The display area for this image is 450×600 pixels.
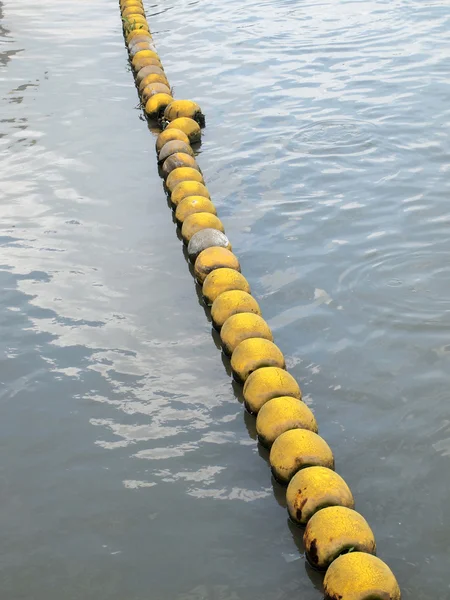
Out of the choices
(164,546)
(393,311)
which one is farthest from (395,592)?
(393,311)

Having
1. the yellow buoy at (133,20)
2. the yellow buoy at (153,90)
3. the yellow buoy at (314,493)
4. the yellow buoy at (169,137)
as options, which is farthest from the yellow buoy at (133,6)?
the yellow buoy at (314,493)

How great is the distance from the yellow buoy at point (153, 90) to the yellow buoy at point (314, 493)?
7.38m

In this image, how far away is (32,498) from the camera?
18.0ft

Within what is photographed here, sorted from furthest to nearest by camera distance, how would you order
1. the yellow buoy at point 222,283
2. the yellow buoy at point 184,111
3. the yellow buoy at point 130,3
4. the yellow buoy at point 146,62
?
the yellow buoy at point 130,3, the yellow buoy at point 146,62, the yellow buoy at point 184,111, the yellow buoy at point 222,283

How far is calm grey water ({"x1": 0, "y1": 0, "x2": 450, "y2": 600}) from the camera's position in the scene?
201 inches

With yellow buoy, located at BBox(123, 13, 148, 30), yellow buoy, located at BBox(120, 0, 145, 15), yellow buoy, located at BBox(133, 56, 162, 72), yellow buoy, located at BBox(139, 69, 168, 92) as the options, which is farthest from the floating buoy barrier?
yellow buoy, located at BBox(120, 0, 145, 15)

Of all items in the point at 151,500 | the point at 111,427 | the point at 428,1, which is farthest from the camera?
the point at 428,1

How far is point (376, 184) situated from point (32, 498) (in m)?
5.23

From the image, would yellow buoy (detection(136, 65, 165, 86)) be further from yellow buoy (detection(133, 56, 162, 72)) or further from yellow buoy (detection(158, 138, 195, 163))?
yellow buoy (detection(158, 138, 195, 163))

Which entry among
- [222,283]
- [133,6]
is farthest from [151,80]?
[222,283]

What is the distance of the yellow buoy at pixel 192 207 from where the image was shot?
27.5ft

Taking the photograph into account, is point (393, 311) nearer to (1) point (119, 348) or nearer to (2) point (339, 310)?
(2) point (339, 310)

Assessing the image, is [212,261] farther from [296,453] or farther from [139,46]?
[139,46]

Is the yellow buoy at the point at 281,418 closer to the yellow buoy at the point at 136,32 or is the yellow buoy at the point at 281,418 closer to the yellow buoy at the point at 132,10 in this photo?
the yellow buoy at the point at 136,32
